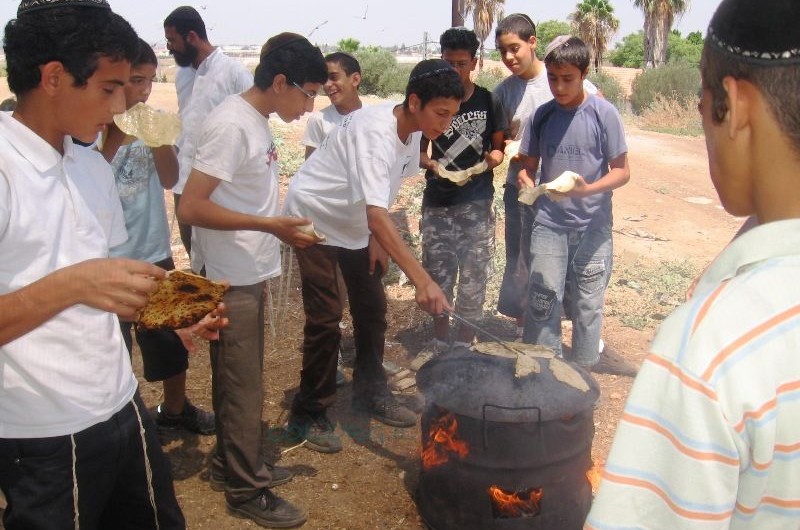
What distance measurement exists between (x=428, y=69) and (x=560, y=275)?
1.67 metres

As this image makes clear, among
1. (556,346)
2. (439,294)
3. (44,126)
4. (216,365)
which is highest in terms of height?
(44,126)

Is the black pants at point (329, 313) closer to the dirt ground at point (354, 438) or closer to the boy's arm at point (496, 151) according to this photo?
the dirt ground at point (354, 438)

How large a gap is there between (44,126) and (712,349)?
175 centimetres

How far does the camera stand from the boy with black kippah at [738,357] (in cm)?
86

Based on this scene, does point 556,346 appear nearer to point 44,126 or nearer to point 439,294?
point 439,294

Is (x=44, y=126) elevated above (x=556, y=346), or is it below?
above

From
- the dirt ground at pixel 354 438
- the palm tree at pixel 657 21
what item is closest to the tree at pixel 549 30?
the palm tree at pixel 657 21

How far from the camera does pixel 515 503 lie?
3.22 meters

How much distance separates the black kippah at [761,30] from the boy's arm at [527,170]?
386cm

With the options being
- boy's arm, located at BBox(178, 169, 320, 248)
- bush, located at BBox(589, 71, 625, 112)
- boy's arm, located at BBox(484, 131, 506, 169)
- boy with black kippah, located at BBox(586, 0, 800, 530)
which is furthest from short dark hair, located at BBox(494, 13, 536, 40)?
bush, located at BBox(589, 71, 625, 112)

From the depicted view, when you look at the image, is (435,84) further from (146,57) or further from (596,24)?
(596,24)

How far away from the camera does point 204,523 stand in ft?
11.6

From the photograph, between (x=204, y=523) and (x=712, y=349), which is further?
(x=204, y=523)

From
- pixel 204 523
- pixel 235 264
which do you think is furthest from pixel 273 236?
pixel 204 523
